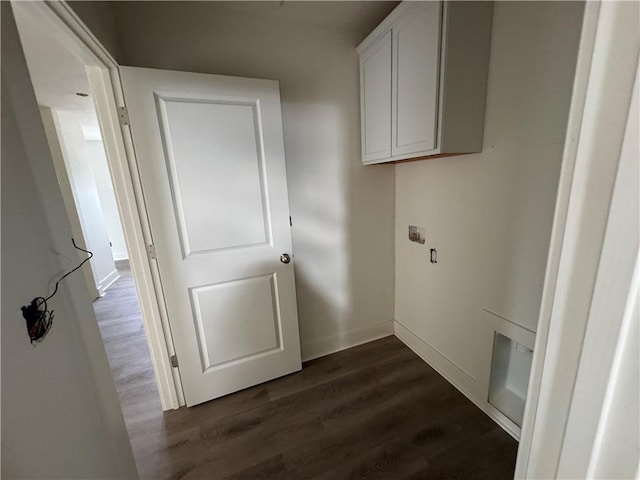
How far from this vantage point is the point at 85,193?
3.88 metres

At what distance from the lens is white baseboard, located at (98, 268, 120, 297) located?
3.81 meters

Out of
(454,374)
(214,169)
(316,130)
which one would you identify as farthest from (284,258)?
(454,374)

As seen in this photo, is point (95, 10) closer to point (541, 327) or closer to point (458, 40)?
point (458, 40)

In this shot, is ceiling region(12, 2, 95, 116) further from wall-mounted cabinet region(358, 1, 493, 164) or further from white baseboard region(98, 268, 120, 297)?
white baseboard region(98, 268, 120, 297)

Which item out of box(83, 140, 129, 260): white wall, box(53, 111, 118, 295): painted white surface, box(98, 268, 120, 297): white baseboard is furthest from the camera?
box(83, 140, 129, 260): white wall

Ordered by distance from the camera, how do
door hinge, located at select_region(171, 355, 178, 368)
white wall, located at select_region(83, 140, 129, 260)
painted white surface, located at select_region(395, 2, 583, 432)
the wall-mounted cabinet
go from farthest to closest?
white wall, located at select_region(83, 140, 129, 260) < door hinge, located at select_region(171, 355, 178, 368) < the wall-mounted cabinet < painted white surface, located at select_region(395, 2, 583, 432)

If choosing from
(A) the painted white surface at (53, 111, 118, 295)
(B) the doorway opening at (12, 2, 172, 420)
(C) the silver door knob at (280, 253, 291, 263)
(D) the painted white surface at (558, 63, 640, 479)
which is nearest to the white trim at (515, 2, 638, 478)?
(D) the painted white surface at (558, 63, 640, 479)

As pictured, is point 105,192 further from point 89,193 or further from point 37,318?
point 37,318

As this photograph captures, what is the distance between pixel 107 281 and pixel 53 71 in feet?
9.71

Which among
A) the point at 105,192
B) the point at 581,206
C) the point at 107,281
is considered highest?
the point at 105,192

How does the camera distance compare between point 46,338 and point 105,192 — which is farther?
point 105,192

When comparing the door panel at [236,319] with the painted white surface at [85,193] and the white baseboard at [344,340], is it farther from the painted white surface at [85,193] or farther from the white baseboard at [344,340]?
the painted white surface at [85,193]

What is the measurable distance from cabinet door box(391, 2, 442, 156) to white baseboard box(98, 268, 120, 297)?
14.3 ft

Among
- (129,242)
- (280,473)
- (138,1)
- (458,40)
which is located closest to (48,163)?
(129,242)
